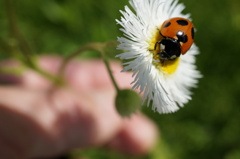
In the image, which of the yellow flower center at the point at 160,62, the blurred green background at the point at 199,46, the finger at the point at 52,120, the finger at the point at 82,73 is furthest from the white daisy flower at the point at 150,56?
the blurred green background at the point at 199,46

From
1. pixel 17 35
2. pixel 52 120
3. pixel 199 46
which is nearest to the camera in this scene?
pixel 17 35

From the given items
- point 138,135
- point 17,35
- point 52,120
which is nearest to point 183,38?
point 17,35

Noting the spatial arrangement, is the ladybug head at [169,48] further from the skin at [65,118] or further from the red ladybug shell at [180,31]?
the skin at [65,118]

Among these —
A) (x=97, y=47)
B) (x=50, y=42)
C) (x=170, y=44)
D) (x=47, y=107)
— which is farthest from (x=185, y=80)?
(x=50, y=42)

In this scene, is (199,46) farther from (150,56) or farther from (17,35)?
(150,56)

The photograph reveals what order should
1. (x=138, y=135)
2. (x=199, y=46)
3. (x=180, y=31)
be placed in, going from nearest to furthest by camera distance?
(x=180, y=31) → (x=138, y=135) → (x=199, y=46)

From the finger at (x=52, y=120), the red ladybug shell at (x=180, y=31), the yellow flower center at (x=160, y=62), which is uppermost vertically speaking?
the red ladybug shell at (x=180, y=31)

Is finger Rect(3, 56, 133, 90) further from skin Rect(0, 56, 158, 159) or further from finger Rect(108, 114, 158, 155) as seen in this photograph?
finger Rect(108, 114, 158, 155)
